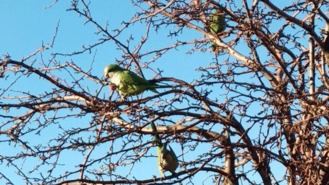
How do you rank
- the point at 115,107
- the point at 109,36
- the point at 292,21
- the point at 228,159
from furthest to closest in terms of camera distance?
1. the point at 228,159
2. the point at 109,36
3. the point at 292,21
4. the point at 115,107

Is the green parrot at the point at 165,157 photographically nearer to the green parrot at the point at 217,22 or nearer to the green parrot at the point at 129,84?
the green parrot at the point at 129,84

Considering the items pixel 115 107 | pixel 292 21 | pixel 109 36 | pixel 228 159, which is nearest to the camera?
pixel 115 107

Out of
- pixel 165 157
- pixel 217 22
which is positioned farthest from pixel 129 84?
pixel 217 22

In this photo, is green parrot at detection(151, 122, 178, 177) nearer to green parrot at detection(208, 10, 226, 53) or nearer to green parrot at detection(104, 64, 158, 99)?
green parrot at detection(104, 64, 158, 99)

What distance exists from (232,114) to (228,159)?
2.55 feet

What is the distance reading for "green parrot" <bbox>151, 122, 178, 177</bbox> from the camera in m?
5.70

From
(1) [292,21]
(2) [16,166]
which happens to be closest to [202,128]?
(1) [292,21]

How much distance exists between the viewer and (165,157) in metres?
5.70

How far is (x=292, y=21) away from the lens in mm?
5500

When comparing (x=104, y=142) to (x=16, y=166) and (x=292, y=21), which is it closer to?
(x=16, y=166)

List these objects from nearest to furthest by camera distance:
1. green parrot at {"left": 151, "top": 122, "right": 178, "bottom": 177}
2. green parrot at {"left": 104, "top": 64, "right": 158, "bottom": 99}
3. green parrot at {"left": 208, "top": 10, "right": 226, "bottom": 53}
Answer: green parrot at {"left": 104, "top": 64, "right": 158, "bottom": 99}, green parrot at {"left": 151, "top": 122, "right": 178, "bottom": 177}, green parrot at {"left": 208, "top": 10, "right": 226, "bottom": 53}

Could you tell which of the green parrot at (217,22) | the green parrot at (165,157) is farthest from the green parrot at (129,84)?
the green parrot at (217,22)

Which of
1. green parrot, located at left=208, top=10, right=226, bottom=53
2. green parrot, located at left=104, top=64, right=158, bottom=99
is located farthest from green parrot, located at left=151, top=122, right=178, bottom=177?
green parrot, located at left=208, top=10, right=226, bottom=53

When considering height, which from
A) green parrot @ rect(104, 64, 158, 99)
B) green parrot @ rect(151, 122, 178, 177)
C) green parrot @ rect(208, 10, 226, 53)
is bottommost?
green parrot @ rect(151, 122, 178, 177)
